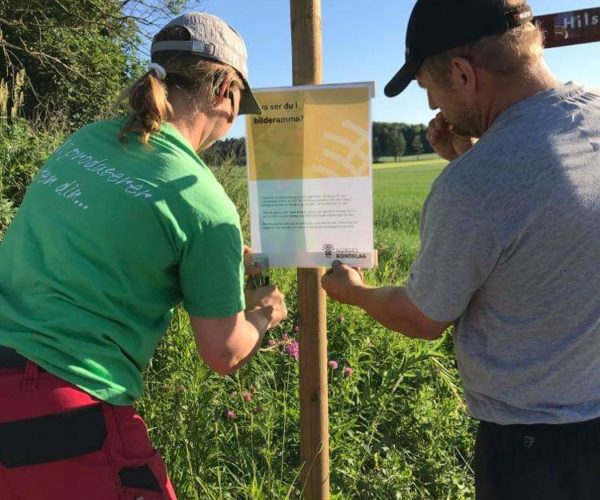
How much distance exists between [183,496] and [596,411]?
1.68 metres

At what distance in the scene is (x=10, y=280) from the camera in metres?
1.43

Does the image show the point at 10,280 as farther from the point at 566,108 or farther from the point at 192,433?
the point at 566,108

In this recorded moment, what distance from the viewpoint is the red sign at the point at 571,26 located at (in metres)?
2.46

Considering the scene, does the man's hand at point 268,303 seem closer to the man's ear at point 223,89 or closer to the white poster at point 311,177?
the white poster at point 311,177

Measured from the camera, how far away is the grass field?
250 centimetres

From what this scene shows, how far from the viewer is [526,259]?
134cm

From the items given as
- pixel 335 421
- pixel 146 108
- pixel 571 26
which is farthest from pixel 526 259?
pixel 335 421

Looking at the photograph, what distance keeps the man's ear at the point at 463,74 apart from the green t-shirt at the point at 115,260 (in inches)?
28.2

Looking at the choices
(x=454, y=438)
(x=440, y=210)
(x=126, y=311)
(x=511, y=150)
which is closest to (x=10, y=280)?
(x=126, y=311)

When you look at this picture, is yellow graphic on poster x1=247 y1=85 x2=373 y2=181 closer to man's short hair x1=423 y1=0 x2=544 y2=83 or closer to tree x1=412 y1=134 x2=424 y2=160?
man's short hair x1=423 y1=0 x2=544 y2=83

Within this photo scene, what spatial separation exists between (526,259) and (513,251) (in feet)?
0.12

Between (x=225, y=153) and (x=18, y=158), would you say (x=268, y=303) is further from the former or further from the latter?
(x=225, y=153)

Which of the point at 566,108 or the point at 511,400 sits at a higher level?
the point at 566,108

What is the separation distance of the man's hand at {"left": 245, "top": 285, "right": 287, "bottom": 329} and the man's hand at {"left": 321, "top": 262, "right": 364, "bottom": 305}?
21 cm
